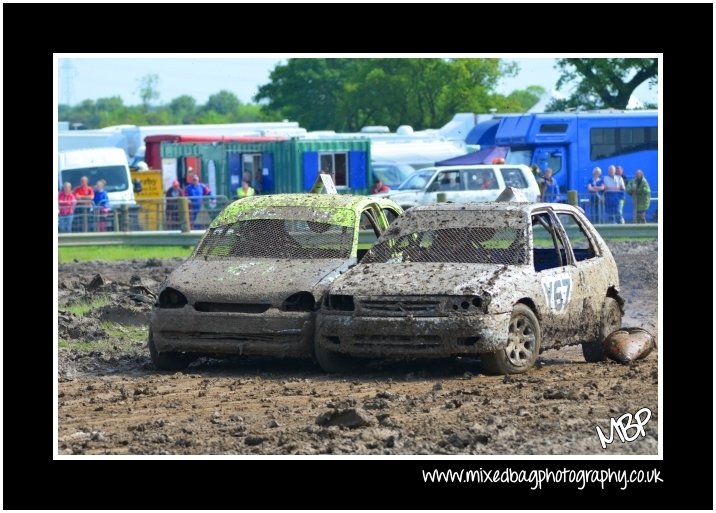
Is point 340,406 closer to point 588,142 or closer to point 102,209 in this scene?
point 102,209

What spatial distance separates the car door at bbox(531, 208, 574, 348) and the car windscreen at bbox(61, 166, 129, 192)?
26.5 m

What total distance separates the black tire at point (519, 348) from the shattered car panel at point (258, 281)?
162 cm

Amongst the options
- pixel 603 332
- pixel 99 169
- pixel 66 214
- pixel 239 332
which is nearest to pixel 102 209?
pixel 66 214

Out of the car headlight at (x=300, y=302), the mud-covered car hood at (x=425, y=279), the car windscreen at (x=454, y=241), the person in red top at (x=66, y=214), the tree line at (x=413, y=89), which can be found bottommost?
the car headlight at (x=300, y=302)

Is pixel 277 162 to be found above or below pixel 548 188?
above

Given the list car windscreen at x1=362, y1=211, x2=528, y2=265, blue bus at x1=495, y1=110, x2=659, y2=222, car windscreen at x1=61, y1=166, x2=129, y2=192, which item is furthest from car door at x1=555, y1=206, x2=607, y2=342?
car windscreen at x1=61, y1=166, x2=129, y2=192

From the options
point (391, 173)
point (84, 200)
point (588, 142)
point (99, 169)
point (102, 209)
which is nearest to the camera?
point (102, 209)

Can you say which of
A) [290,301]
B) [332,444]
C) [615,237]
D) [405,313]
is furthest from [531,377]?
[615,237]

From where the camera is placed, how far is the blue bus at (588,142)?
39.4m

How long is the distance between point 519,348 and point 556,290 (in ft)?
2.57

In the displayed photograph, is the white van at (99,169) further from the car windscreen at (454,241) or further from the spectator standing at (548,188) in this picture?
the car windscreen at (454,241)

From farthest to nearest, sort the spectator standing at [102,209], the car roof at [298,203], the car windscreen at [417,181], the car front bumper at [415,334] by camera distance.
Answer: the car windscreen at [417,181]
the spectator standing at [102,209]
the car roof at [298,203]
the car front bumper at [415,334]

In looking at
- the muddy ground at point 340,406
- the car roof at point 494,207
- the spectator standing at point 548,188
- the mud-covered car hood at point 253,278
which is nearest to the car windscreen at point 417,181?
the spectator standing at point 548,188

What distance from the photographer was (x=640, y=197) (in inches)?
1199
